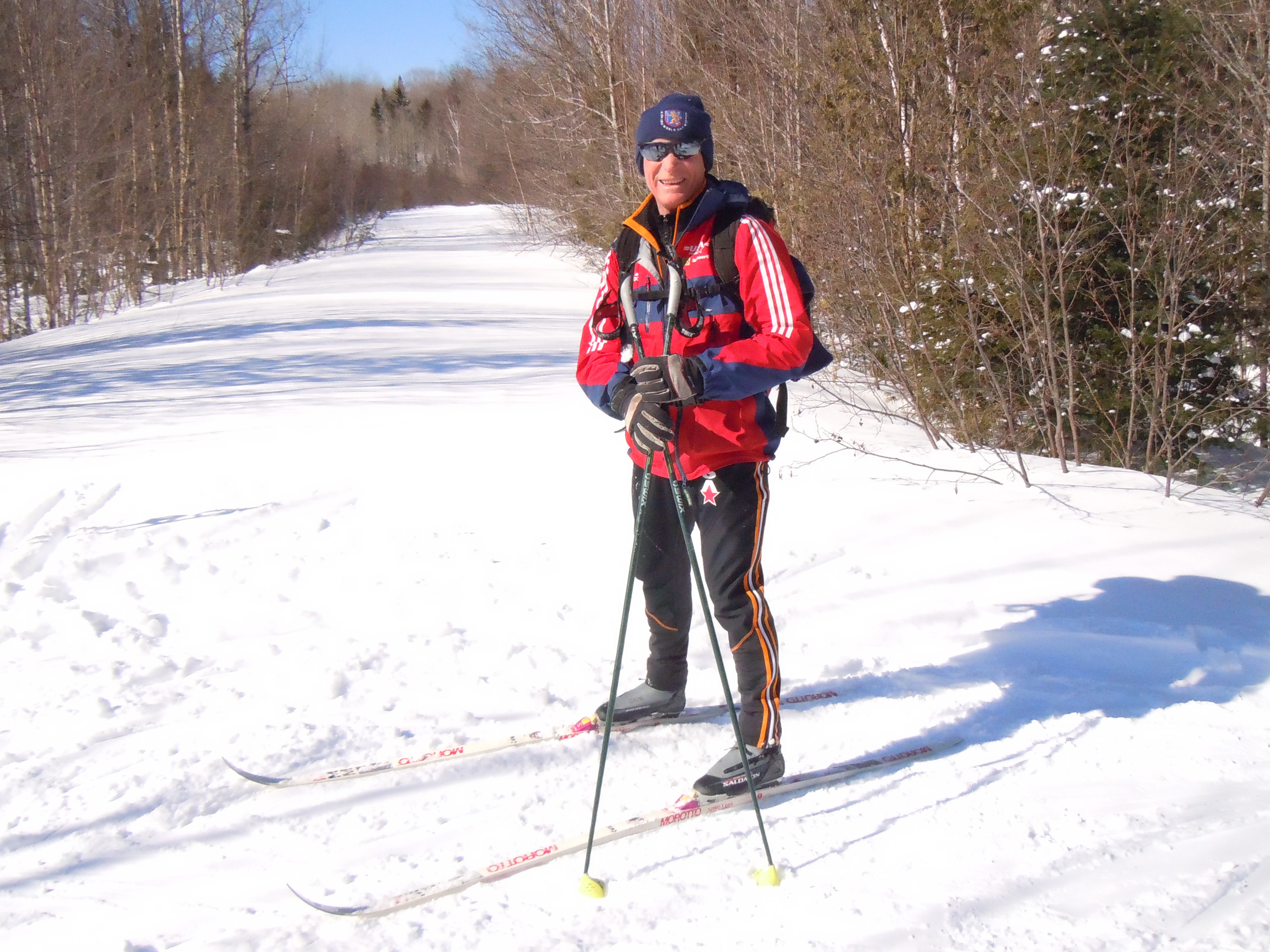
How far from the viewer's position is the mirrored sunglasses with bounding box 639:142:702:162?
239 centimetres

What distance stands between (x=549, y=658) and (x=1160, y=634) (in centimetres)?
249

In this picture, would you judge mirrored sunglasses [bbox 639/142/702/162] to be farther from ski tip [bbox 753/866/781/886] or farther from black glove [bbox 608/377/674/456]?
ski tip [bbox 753/866/781/886]

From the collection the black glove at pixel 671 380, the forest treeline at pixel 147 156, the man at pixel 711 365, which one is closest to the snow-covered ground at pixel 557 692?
the man at pixel 711 365

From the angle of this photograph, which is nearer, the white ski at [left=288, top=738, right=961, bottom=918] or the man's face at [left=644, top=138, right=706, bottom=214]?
the white ski at [left=288, top=738, right=961, bottom=918]

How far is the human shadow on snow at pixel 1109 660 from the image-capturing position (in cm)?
306

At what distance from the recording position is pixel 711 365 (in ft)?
7.41

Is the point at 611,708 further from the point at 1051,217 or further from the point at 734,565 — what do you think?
the point at 1051,217

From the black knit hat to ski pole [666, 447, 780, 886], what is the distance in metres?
0.85

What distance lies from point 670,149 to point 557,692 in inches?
73.1

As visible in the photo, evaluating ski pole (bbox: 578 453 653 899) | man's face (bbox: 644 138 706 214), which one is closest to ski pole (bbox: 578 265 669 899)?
ski pole (bbox: 578 453 653 899)

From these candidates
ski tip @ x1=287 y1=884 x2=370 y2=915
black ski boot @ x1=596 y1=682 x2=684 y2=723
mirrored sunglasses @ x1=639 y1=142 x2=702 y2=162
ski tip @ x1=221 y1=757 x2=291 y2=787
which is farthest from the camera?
black ski boot @ x1=596 y1=682 x2=684 y2=723

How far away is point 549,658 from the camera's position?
3375 mm

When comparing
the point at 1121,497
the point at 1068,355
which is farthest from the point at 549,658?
the point at 1068,355

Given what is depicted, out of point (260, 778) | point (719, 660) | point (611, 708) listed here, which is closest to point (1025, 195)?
point (719, 660)
